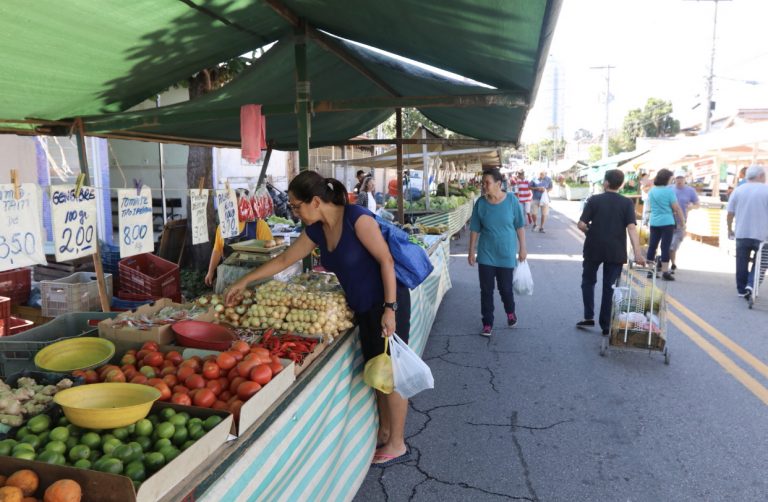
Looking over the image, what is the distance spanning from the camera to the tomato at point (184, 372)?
251cm

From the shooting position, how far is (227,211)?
4941 mm

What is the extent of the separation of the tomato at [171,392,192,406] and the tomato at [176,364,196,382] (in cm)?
21

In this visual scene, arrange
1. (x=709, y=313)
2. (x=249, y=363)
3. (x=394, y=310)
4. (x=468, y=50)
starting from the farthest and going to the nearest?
(x=709, y=313) < (x=468, y=50) < (x=394, y=310) < (x=249, y=363)

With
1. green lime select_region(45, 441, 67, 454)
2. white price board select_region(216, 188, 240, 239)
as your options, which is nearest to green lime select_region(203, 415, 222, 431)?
green lime select_region(45, 441, 67, 454)

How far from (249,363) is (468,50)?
2.85m

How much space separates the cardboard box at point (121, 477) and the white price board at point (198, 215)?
2980 millimetres

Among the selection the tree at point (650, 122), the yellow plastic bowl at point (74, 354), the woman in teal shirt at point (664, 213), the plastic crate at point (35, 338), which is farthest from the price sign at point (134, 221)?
the tree at point (650, 122)

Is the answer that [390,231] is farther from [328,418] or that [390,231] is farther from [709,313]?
[709,313]

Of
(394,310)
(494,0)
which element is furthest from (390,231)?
(494,0)

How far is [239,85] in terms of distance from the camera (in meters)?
4.94

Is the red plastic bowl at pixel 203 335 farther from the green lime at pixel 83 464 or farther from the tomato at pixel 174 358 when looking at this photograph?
the green lime at pixel 83 464

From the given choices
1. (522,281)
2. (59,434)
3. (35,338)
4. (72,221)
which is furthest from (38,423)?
(522,281)

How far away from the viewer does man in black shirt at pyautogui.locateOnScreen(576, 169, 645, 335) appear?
5.81 meters

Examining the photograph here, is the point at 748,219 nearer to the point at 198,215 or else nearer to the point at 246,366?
the point at 198,215
